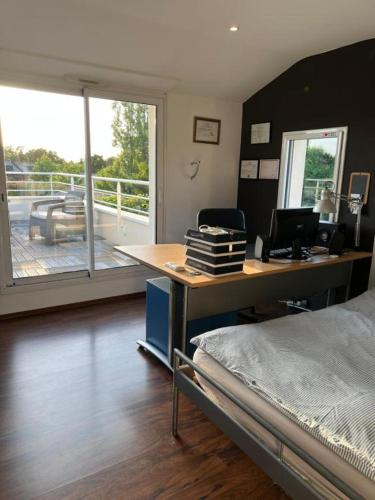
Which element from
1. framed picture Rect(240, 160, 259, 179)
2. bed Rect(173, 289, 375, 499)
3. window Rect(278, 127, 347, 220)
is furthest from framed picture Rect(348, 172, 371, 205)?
bed Rect(173, 289, 375, 499)

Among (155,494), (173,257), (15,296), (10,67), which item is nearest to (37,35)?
(10,67)

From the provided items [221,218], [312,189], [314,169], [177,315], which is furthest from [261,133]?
[177,315]

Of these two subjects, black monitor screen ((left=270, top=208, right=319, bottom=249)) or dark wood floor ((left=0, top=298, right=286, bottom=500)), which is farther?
black monitor screen ((left=270, top=208, right=319, bottom=249))

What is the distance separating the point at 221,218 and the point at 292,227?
1.09 meters

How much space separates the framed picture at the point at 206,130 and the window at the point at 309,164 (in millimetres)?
803

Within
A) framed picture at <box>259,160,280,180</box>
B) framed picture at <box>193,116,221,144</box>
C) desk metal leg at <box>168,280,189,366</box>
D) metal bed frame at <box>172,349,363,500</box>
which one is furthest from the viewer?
framed picture at <box>193,116,221,144</box>

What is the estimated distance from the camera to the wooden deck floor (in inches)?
141

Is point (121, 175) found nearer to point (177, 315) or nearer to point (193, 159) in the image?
point (193, 159)

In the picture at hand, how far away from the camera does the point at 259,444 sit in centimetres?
143

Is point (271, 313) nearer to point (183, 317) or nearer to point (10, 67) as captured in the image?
point (183, 317)

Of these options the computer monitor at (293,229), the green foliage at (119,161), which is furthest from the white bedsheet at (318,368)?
the green foliage at (119,161)

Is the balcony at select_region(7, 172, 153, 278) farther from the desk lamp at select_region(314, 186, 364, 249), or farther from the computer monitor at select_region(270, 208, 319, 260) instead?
the desk lamp at select_region(314, 186, 364, 249)

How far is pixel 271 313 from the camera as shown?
12.6 feet

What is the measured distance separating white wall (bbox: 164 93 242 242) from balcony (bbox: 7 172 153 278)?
329 mm
